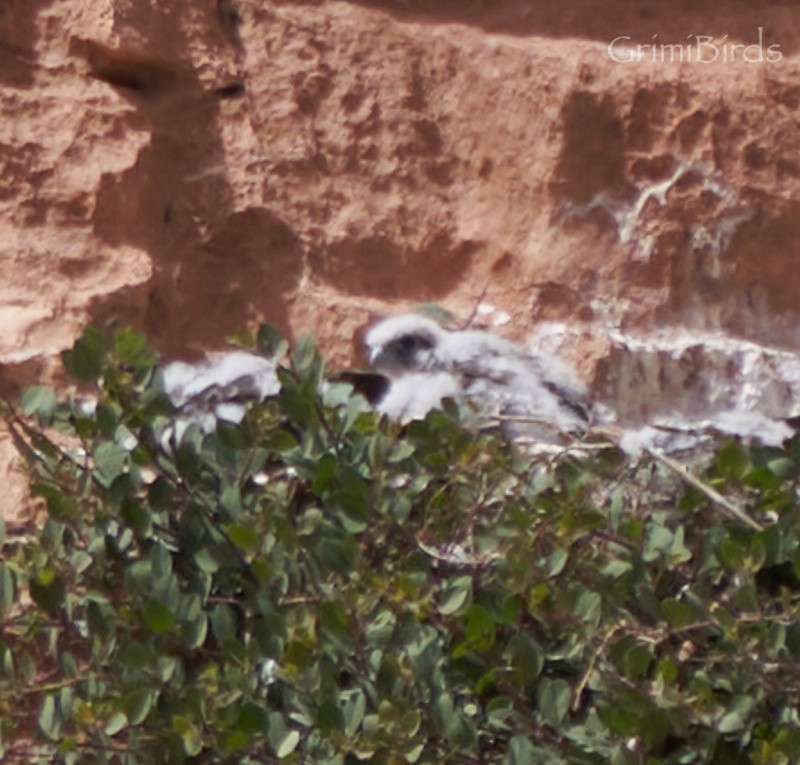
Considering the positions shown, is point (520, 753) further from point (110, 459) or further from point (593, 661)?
point (110, 459)

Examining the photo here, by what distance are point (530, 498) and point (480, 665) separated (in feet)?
0.62

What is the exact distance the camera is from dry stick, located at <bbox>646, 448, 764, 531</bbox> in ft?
7.14

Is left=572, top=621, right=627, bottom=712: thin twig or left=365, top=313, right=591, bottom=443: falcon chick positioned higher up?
left=365, top=313, right=591, bottom=443: falcon chick

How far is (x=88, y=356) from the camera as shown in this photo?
2.21 meters

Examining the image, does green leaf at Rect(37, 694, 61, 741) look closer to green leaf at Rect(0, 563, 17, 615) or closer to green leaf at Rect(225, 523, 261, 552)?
green leaf at Rect(0, 563, 17, 615)

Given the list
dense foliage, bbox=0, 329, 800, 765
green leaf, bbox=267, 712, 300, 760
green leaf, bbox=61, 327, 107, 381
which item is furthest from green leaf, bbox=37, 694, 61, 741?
green leaf, bbox=61, 327, 107, 381

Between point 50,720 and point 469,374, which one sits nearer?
point 50,720

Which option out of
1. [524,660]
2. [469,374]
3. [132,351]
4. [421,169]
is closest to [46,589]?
[132,351]

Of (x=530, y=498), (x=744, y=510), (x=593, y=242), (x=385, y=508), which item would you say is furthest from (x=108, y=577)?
(x=593, y=242)

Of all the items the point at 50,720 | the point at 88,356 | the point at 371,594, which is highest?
the point at 88,356

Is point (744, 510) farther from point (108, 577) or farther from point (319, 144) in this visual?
point (319, 144)

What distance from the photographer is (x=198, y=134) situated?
8.94ft

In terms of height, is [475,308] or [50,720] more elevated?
[475,308]

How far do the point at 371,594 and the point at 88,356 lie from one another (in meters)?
0.38
